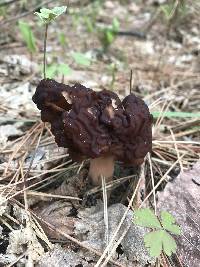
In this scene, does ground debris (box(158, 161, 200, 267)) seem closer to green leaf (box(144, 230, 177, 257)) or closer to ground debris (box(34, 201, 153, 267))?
ground debris (box(34, 201, 153, 267))

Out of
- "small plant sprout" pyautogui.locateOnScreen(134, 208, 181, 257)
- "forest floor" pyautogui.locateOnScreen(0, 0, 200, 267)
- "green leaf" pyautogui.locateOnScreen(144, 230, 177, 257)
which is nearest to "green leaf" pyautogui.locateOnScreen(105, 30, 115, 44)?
"forest floor" pyautogui.locateOnScreen(0, 0, 200, 267)

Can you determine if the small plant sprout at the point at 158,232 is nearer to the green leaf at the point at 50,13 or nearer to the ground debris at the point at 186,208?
the ground debris at the point at 186,208

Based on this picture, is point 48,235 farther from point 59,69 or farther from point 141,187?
point 59,69


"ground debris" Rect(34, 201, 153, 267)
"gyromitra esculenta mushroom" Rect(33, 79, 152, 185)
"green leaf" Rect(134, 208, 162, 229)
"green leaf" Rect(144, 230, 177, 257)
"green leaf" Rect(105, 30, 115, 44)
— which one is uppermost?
"green leaf" Rect(105, 30, 115, 44)

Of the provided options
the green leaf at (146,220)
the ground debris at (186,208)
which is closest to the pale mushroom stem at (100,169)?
the ground debris at (186,208)

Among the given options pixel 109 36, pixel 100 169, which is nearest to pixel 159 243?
pixel 100 169

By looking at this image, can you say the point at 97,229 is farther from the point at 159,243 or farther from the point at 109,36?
the point at 109,36

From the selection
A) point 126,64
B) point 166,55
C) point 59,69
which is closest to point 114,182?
point 59,69
